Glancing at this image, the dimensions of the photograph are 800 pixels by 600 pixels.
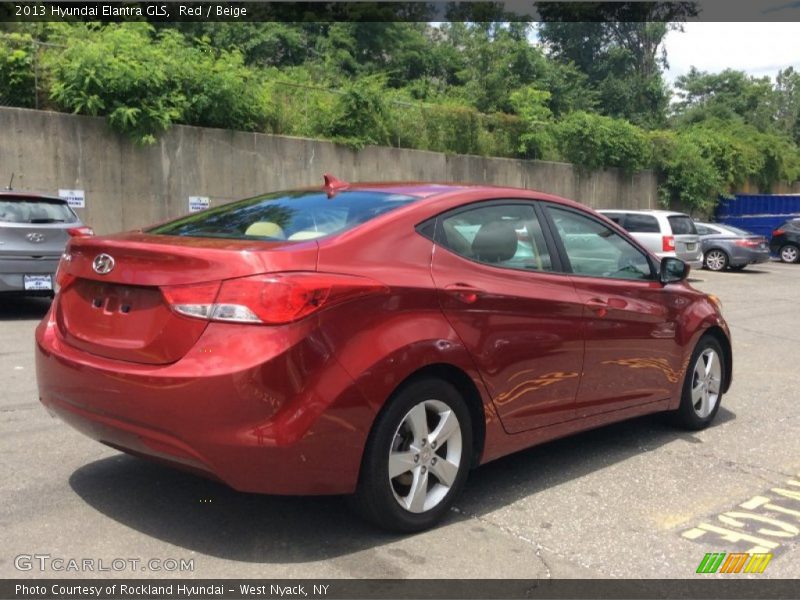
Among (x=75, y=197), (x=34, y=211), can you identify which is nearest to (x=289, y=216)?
(x=34, y=211)

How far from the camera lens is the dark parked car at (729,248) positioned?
2317 centimetres

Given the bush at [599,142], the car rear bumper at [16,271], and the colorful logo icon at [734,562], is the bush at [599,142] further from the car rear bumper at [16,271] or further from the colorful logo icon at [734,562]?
the colorful logo icon at [734,562]

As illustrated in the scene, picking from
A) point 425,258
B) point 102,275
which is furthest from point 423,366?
point 102,275

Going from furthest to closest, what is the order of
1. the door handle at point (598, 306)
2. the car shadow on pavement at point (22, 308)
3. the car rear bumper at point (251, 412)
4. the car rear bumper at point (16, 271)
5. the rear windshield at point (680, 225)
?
the rear windshield at point (680, 225) → the car shadow on pavement at point (22, 308) → the car rear bumper at point (16, 271) → the door handle at point (598, 306) → the car rear bumper at point (251, 412)

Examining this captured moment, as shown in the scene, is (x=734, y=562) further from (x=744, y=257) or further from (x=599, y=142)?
(x=599, y=142)

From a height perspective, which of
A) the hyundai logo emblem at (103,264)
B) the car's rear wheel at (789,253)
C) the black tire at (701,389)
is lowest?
the car's rear wheel at (789,253)

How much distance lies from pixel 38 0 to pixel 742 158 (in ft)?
93.5

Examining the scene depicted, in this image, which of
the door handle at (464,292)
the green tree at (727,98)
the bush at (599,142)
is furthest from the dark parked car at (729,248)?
the green tree at (727,98)

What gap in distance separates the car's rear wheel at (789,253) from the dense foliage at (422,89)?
5712 mm

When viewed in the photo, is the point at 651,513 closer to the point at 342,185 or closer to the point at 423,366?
the point at 423,366

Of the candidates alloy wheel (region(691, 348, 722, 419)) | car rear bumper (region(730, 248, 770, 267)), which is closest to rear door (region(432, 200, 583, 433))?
alloy wheel (region(691, 348, 722, 419))

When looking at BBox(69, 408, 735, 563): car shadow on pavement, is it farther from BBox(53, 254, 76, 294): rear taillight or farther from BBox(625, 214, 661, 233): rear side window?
BBox(625, 214, 661, 233): rear side window

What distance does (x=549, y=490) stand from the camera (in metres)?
4.61

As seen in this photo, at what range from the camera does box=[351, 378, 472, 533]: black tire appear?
12.0ft
